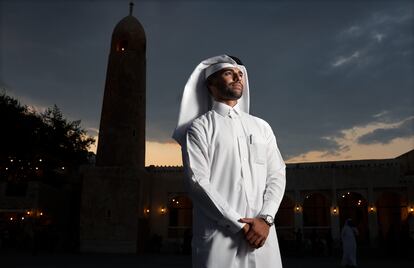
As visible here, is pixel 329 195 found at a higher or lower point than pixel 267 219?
higher

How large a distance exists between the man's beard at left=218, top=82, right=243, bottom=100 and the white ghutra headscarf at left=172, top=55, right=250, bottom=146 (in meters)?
0.17

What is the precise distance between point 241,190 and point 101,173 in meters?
22.3

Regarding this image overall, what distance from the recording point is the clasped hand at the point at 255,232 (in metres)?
2.61

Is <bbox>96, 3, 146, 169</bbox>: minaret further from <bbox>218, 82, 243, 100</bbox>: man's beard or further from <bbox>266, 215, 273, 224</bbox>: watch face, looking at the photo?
<bbox>266, 215, 273, 224</bbox>: watch face

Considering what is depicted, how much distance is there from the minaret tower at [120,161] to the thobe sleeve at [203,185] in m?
21.3

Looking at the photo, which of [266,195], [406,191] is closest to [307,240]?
[406,191]

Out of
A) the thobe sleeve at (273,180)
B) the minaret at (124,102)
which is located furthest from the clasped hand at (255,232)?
the minaret at (124,102)

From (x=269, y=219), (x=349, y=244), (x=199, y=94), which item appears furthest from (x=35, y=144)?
(x=269, y=219)

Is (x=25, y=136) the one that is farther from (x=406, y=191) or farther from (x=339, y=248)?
(x=406, y=191)

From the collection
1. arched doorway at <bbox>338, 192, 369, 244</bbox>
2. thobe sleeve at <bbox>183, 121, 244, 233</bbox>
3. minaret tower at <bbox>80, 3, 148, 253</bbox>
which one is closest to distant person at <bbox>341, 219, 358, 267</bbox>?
thobe sleeve at <bbox>183, 121, 244, 233</bbox>

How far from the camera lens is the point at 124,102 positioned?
26.5m

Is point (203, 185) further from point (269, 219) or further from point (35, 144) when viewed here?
point (35, 144)

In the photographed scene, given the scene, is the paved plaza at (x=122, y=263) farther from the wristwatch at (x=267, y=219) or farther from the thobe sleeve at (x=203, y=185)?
the wristwatch at (x=267, y=219)

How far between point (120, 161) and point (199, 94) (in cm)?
2306
